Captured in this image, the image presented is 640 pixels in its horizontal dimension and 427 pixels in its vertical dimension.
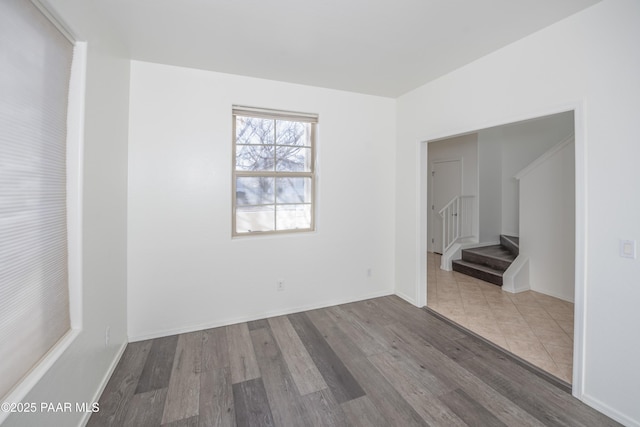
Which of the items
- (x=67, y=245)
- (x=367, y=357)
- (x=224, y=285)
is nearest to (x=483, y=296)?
(x=367, y=357)

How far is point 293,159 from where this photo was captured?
10.5 feet

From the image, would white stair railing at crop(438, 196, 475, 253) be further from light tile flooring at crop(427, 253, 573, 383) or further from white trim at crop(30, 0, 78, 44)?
white trim at crop(30, 0, 78, 44)

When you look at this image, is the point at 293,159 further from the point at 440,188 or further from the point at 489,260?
the point at 440,188

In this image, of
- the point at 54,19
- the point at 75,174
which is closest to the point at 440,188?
the point at 75,174

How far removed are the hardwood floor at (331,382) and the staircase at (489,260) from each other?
1.85 meters

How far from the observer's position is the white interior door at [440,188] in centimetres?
567

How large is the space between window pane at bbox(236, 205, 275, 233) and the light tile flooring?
222cm

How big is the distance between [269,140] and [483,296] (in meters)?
3.44

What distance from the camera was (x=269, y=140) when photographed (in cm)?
306

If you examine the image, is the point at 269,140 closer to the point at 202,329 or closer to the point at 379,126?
the point at 379,126

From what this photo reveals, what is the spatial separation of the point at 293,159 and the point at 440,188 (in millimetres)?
4196

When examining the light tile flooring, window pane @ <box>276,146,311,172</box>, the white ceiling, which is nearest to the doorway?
the light tile flooring

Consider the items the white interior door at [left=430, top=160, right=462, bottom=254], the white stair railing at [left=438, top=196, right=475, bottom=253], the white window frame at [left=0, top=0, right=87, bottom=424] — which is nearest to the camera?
the white window frame at [left=0, top=0, right=87, bottom=424]

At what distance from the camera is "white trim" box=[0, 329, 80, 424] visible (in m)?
1.04
